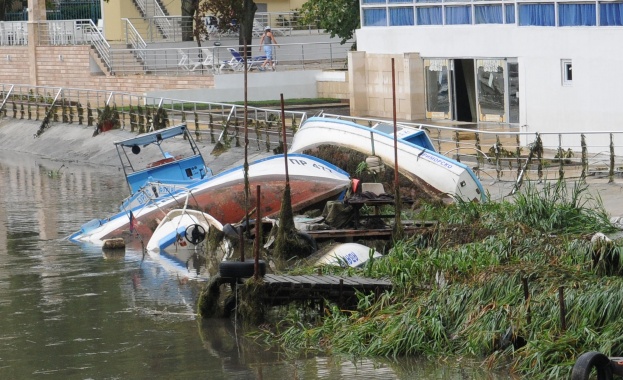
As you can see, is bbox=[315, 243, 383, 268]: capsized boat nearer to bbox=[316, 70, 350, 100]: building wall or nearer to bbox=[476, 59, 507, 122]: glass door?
bbox=[476, 59, 507, 122]: glass door

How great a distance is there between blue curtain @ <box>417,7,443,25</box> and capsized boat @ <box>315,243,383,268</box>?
17790mm

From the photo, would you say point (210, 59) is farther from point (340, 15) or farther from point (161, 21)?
point (161, 21)

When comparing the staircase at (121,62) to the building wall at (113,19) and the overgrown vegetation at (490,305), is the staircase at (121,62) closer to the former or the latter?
the building wall at (113,19)

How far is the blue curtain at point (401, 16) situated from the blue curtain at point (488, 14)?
3024 mm

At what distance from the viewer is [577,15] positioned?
30219 mm

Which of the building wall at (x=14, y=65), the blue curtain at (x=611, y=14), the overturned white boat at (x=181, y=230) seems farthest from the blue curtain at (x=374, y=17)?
the building wall at (x=14, y=65)

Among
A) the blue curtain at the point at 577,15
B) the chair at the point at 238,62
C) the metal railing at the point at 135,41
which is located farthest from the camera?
the metal railing at the point at 135,41

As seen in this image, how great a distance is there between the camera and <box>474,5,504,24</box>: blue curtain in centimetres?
3381

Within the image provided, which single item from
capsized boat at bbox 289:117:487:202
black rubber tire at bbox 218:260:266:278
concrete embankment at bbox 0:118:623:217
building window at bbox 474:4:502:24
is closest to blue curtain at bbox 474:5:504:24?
building window at bbox 474:4:502:24

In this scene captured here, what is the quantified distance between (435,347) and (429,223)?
18.4 ft

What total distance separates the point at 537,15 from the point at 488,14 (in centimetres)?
267

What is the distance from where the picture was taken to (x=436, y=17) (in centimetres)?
3650

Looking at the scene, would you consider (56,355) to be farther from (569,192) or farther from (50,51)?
(50,51)

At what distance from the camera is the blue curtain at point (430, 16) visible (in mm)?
36406
